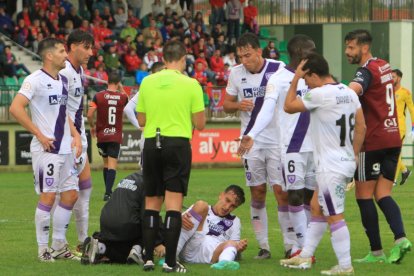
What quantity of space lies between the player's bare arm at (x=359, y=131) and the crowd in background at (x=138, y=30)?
2158cm

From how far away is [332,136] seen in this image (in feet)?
34.4

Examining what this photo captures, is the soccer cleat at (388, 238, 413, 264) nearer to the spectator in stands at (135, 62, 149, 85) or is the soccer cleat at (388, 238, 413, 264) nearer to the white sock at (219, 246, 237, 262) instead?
the white sock at (219, 246, 237, 262)

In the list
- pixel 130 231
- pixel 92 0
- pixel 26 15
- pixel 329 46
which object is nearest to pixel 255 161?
pixel 130 231

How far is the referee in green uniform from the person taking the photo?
1068cm

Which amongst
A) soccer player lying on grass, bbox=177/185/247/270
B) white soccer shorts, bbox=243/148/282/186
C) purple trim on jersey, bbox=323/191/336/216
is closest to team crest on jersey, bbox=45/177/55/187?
soccer player lying on grass, bbox=177/185/247/270

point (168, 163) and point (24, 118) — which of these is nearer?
point (168, 163)

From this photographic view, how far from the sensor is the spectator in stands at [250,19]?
1581 inches

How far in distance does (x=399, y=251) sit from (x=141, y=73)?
2241 centimetres

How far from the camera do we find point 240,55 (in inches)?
477

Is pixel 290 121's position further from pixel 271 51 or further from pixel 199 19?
pixel 199 19

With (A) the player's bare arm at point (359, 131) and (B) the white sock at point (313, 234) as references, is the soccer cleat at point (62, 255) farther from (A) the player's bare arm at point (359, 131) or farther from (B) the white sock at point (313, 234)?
(A) the player's bare arm at point (359, 131)

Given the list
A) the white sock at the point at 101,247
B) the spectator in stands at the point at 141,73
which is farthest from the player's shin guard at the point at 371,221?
the spectator in stands at the point at 141,73

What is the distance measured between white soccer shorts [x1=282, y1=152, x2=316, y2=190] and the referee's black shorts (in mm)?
1426

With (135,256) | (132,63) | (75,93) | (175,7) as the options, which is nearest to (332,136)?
(135,256)
